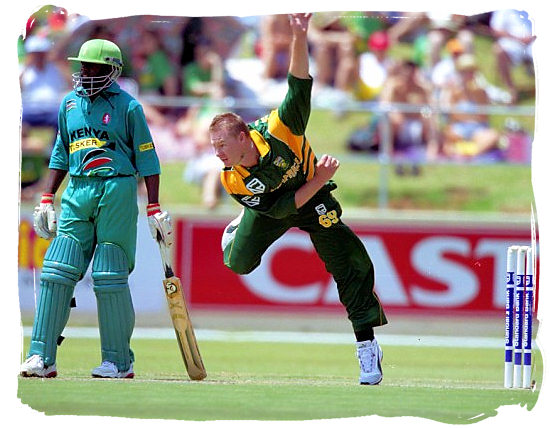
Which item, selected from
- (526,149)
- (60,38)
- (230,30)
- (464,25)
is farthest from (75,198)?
(526,149)

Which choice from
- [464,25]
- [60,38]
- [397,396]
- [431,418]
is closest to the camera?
[431,418]

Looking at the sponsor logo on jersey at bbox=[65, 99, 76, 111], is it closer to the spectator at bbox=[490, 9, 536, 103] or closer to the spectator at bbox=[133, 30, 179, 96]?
the spectator at bbox=[490, 9, 536, 103]

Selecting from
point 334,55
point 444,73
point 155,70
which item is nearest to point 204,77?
point 155,70

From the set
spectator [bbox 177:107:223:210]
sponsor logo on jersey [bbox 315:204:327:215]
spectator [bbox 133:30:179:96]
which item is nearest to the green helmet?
sponsor logo on jersey [bbox 315:204:327:215]

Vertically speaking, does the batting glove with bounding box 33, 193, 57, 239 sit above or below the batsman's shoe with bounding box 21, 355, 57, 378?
above

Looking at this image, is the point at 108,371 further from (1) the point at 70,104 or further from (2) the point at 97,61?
(2) the point at 97,61

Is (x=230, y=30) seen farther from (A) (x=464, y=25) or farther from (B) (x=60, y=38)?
(B) (x=60, y=38)
